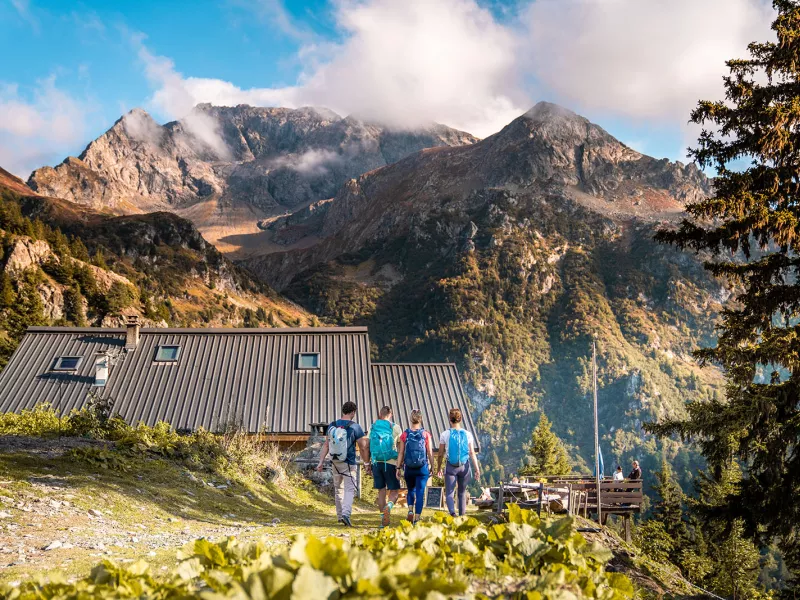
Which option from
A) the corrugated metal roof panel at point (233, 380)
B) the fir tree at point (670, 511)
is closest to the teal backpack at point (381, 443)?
the corrugated metal roof panel at point (233, 380)

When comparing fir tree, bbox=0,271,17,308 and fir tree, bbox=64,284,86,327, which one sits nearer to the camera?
fir tree, bbox=0,271,17,308

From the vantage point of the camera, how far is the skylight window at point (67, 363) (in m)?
25.6

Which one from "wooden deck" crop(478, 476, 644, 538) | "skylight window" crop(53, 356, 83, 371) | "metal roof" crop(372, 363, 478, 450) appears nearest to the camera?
"wooden deck" crop(478, 476, 644, 538)

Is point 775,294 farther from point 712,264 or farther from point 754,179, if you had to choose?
point 754,179

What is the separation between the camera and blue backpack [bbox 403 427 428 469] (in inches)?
400

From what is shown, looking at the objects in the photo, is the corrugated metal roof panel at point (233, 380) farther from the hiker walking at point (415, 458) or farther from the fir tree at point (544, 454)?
the fir tree at point (544, 454)

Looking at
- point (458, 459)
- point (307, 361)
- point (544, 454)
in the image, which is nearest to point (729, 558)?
point (544, 454)

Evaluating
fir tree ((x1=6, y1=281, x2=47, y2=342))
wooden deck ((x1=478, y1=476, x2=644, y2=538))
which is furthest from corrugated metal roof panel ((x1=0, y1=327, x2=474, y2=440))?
fir tree ((x1=6, y1=281, x2=47, y2=342))

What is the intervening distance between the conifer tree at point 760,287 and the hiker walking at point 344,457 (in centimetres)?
636

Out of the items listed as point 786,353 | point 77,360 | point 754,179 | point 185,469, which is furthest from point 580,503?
point 77,360

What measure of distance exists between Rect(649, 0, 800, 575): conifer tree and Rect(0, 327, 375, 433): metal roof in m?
14.3

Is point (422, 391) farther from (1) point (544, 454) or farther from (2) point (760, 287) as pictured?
(1) point (544, 454)

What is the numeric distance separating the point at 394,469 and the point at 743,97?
10221 millimetres

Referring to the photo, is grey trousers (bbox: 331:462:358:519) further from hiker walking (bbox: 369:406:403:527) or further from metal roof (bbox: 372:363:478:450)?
metal roof (bbox: 372:363:478:450)
